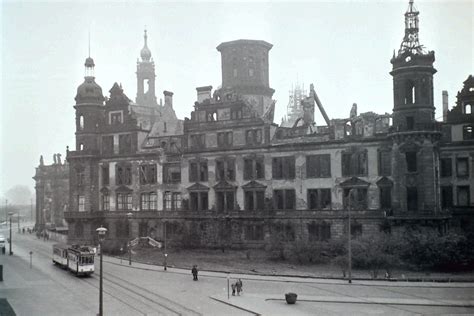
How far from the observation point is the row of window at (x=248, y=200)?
55531 mm

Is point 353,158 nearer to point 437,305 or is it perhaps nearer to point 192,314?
point 437,305

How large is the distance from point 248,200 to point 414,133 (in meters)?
20.8

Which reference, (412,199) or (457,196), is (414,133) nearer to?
(412,199)

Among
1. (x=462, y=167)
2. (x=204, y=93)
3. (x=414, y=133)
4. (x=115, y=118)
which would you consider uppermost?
(x=204, y=93)

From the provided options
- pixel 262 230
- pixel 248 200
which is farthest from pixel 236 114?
pixel 262 230

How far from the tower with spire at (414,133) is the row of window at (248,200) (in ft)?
7.70

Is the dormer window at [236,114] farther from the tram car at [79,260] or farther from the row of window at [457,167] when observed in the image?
the tram car at [79,260]

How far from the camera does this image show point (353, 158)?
56.1 m

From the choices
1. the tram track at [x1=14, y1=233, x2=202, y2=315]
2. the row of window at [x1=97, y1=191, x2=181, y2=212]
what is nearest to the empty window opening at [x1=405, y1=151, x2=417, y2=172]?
the tram track at [x1=14, y1=233, x2=202, y2=315]

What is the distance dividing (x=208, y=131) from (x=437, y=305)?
129 ft

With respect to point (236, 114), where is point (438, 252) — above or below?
below

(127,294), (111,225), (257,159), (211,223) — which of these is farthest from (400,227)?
(111,225)

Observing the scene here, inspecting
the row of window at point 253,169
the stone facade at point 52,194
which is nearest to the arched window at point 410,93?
the row of window at point 253,169

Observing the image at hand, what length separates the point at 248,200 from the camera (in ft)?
206
